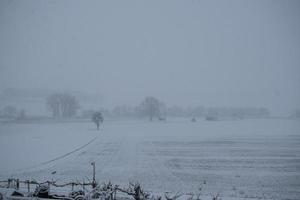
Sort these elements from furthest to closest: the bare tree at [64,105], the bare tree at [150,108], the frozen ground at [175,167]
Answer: the bare tree at [64,105]
the bare tree at [150,108]
the frozen ground at [175,167]

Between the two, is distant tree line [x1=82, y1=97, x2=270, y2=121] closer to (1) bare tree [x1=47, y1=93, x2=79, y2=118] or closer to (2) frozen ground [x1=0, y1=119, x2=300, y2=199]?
(1) bare tree [x1=47, y1=93, x2=79, y2=118]

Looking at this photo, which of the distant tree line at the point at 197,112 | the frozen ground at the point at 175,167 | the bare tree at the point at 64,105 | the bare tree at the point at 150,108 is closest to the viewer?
the frozen ground at the point at 175,167

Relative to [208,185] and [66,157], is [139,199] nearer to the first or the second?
[208,185]

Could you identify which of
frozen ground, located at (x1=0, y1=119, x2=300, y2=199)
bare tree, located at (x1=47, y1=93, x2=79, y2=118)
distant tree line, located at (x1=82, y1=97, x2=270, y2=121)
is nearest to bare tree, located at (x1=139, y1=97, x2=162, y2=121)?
distant tree line, located at (x1=82, y1=97, x2=270, y2=121)

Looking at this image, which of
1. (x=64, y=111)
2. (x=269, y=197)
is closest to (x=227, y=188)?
(x=269, y=197)

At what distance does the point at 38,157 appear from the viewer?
28.7 metres

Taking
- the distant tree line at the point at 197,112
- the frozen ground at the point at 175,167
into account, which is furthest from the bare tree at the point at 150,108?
the frozen ground at the point at 175,167

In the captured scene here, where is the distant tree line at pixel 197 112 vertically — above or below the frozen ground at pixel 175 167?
above

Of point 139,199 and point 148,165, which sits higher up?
point 139,199

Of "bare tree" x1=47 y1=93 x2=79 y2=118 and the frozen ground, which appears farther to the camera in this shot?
"bare tree" x1=47 y1=93 x2=79 y2=118

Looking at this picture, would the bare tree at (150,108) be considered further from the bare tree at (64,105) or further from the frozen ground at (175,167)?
the frozen ground at (175,167)

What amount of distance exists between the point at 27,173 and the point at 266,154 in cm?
2736

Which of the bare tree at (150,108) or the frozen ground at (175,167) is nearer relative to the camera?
the frozen ground at (175,167)

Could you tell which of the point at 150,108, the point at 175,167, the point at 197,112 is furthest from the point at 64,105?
the point at 175,167
